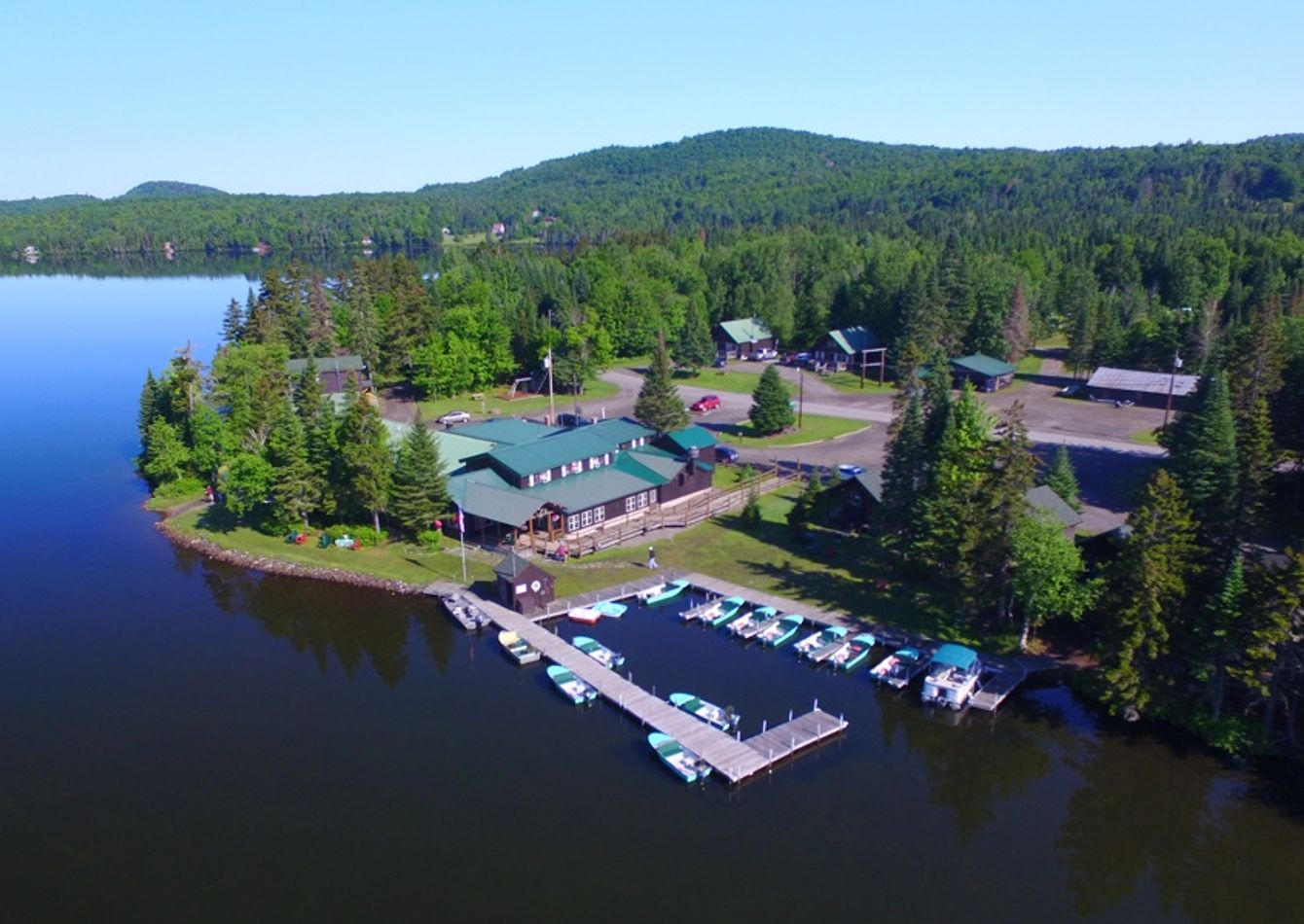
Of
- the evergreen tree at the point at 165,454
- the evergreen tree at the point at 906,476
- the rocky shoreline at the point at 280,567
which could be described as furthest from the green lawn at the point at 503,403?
the evergreen tree at the point at 906,476

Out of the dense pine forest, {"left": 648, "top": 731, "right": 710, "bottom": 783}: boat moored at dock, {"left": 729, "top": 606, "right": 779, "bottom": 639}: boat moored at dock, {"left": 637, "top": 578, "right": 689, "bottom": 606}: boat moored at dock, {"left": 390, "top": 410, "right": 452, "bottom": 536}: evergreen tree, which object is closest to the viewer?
{"left": 648, "top": 731, "right": 710, "bottom": 783}: boat moored at dock

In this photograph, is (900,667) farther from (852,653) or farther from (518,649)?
(518,649)

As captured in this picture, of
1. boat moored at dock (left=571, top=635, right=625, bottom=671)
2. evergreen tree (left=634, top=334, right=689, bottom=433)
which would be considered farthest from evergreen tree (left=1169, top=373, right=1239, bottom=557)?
evergreen tree (left=634, top=334, right=689, bottom=433)

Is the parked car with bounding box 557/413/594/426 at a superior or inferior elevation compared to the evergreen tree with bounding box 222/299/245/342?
inferior

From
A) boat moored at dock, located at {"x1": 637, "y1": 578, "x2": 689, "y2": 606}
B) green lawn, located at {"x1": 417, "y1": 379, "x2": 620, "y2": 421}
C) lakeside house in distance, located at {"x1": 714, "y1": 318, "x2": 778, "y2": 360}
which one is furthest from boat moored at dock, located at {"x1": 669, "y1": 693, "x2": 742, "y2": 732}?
lakeside house in distance, located at {"x1": 714, "y1": 318, "x2": 778, "y2": 360}

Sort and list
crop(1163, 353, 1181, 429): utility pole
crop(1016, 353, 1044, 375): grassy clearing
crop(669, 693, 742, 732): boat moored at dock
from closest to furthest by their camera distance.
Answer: crop(669, 693, 742, 732): boat moored at dock < crop(1163, 353, 1181, 429): utility pole < crop(1016, 353, 1044, 375): grassy clearing

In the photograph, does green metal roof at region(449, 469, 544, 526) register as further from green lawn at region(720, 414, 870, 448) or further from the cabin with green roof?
the cabin with green roof

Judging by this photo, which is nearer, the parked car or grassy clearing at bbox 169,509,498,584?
grassy clearing at bbox 169,509,498,584

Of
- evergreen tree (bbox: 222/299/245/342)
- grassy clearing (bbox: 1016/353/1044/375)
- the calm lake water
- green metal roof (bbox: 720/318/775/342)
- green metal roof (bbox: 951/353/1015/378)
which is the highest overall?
evergreen tree (bbox: 222/299/245/342)
